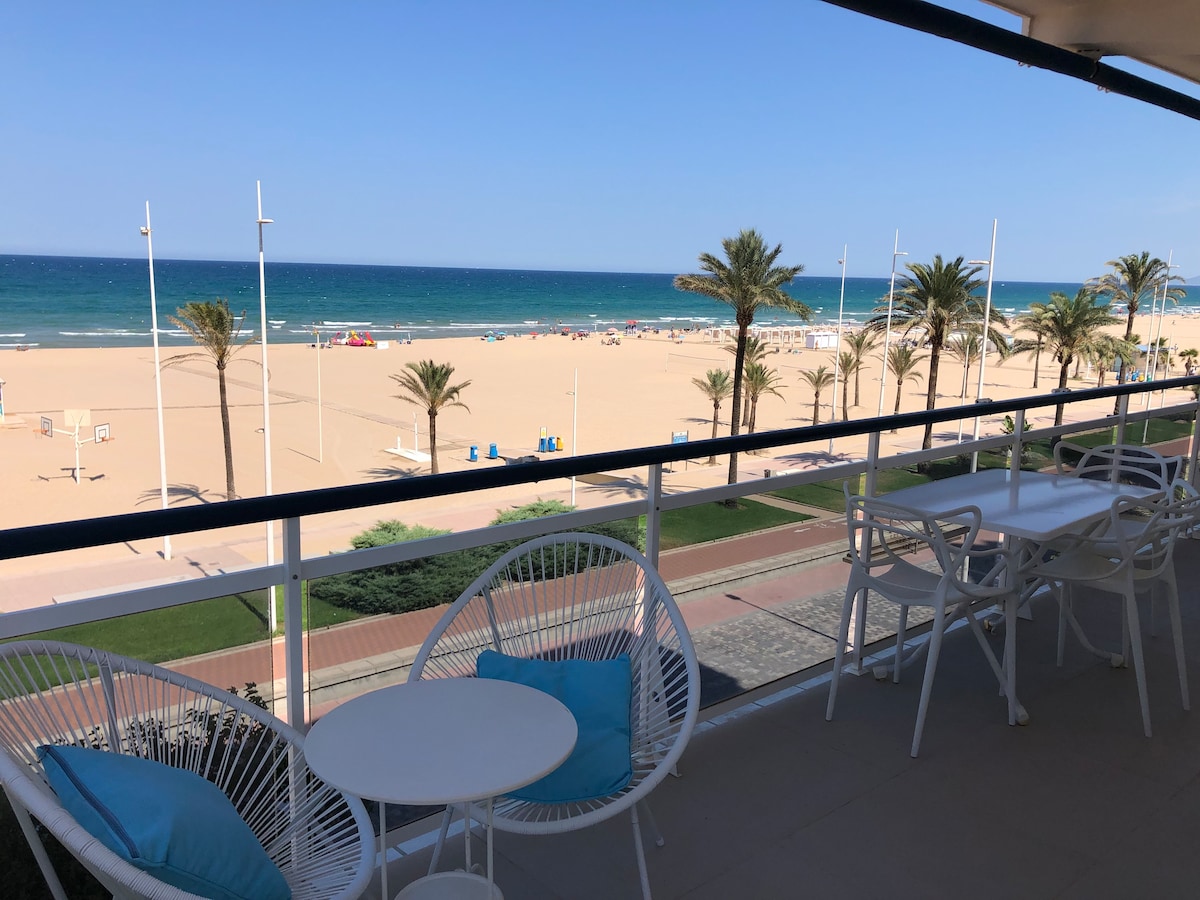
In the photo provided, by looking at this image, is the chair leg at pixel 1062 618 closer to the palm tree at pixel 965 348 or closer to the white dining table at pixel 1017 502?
the white dining table at pixel 1017 502

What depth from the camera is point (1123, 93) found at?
12.8 feet

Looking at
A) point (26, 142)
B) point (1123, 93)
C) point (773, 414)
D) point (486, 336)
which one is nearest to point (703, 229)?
point (486, 336)

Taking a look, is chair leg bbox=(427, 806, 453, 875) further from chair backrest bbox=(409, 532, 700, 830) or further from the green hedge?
the green hedge

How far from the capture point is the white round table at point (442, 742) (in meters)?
1.49

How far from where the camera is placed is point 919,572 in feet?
10.6

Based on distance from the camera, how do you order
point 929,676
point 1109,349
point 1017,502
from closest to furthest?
point 929,676, point 1017,502, point 1109,349

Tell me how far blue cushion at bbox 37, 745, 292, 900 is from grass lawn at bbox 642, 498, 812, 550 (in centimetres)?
161

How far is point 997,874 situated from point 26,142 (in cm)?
7209

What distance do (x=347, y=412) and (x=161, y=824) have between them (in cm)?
3455

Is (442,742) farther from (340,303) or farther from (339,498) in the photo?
(340,303)

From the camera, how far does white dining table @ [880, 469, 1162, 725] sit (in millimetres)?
3029

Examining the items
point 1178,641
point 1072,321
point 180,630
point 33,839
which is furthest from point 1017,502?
point 1072,321

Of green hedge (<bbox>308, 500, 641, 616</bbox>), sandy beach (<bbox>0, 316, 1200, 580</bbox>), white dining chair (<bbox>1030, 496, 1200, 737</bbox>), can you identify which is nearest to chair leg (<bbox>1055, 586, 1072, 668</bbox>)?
white dining chair (<bbox>1030, 496, 1200, 737</bbox>)

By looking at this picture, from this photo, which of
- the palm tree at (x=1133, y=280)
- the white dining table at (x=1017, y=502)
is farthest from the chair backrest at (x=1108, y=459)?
the palm tree at (x=1133, y=280)
